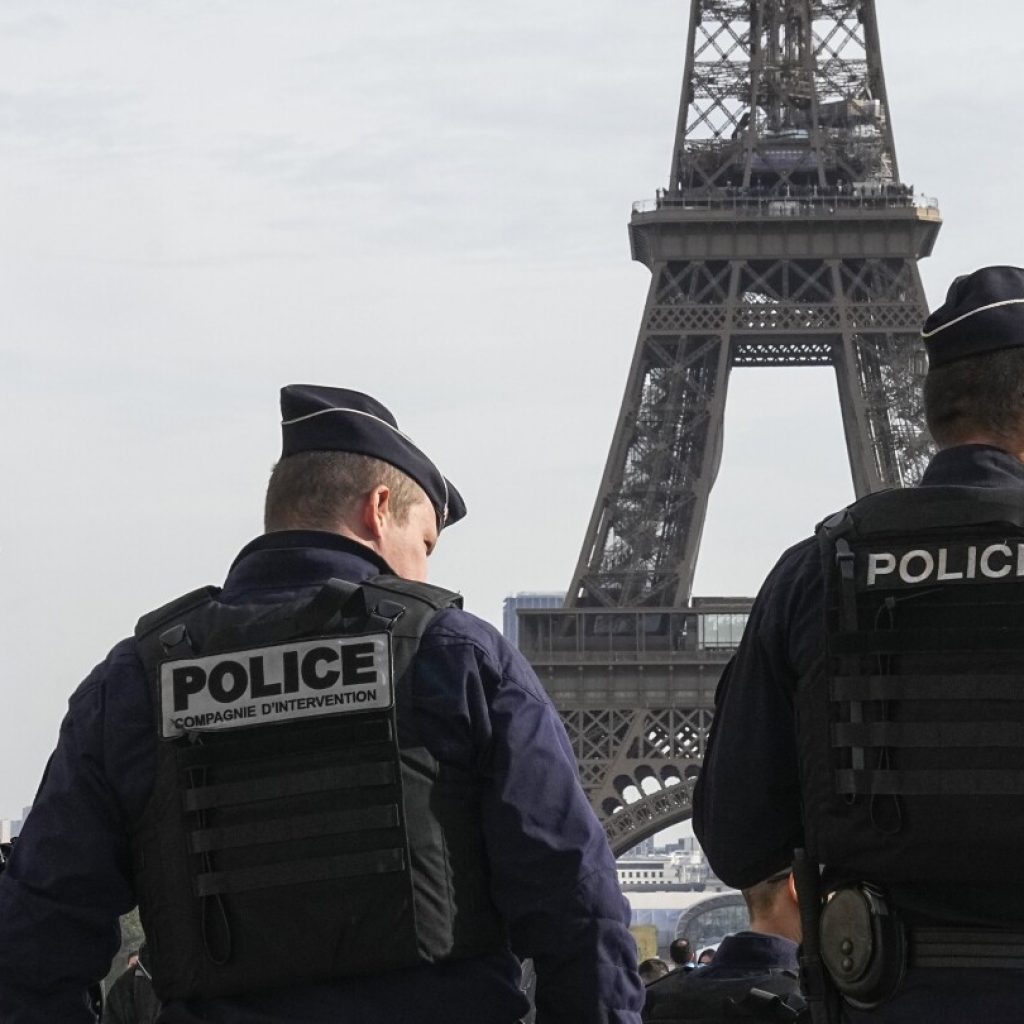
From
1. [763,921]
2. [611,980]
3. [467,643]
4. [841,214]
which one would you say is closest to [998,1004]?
[611,980]

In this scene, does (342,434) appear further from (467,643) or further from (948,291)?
(948,291)

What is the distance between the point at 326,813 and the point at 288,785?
4.1 inches

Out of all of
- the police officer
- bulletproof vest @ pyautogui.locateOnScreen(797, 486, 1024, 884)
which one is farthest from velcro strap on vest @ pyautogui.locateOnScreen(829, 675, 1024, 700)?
the police officer

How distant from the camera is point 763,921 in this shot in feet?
23.0

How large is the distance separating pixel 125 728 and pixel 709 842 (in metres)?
1.27

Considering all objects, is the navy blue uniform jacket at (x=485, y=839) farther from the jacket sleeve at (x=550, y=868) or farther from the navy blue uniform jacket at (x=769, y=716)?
the navy blue uniform jacket at (x=769, y=716)

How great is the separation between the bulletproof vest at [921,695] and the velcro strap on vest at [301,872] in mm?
852

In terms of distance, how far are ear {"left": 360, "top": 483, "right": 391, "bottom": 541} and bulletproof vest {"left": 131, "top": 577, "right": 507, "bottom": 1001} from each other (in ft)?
0.59

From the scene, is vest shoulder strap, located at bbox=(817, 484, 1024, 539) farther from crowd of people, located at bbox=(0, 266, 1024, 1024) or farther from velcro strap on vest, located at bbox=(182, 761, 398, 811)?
velcro strap on vest, located at bbox=(182, 761, 398, 811)

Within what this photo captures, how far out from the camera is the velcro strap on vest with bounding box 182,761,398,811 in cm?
514

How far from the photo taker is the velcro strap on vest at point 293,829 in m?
5.11

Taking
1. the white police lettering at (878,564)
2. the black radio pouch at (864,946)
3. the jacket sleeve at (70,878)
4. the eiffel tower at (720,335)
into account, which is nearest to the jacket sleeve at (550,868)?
the black radio pouch at (864,946)

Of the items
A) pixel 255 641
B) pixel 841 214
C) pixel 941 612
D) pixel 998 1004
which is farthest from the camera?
pixel 841 214

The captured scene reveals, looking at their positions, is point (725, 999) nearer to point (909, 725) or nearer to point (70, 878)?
point (909, 725)
